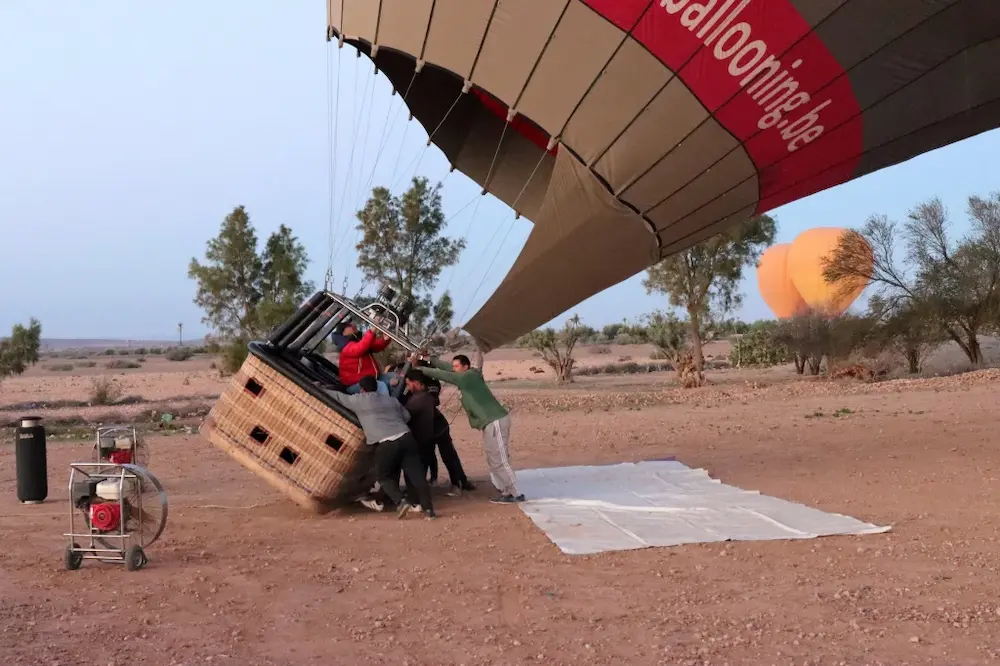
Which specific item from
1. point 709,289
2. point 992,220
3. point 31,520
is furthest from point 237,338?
point 992,220

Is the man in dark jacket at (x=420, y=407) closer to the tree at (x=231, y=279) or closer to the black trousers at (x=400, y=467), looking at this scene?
the black trousers at (x=400, y=467)

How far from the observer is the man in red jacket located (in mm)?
7465

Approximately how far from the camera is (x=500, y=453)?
757 cm

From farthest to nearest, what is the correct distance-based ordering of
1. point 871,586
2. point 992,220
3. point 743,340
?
point 743,340, point 992,220, point 871,586

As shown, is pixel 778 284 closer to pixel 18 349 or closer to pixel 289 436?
pixel 18 349

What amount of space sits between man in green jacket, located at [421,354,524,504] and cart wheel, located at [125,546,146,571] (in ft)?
8.88

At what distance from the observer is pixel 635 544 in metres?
6.00

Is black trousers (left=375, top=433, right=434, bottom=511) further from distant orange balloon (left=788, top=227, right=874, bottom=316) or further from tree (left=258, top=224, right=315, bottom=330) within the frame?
distant orange balloon (left=788, top=227, right=874, bottom=316)

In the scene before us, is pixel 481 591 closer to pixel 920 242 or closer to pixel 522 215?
pixel 522 215

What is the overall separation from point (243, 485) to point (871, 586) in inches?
246

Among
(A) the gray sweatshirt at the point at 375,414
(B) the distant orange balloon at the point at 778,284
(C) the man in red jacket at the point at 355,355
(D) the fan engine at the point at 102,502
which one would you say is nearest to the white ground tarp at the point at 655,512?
(A) the gray sweatshirt at the point at 375,414

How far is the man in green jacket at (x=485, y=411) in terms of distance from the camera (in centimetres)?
749

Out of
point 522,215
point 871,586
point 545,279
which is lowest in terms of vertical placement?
A: point 871,586

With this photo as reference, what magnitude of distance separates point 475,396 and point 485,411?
15 cm
